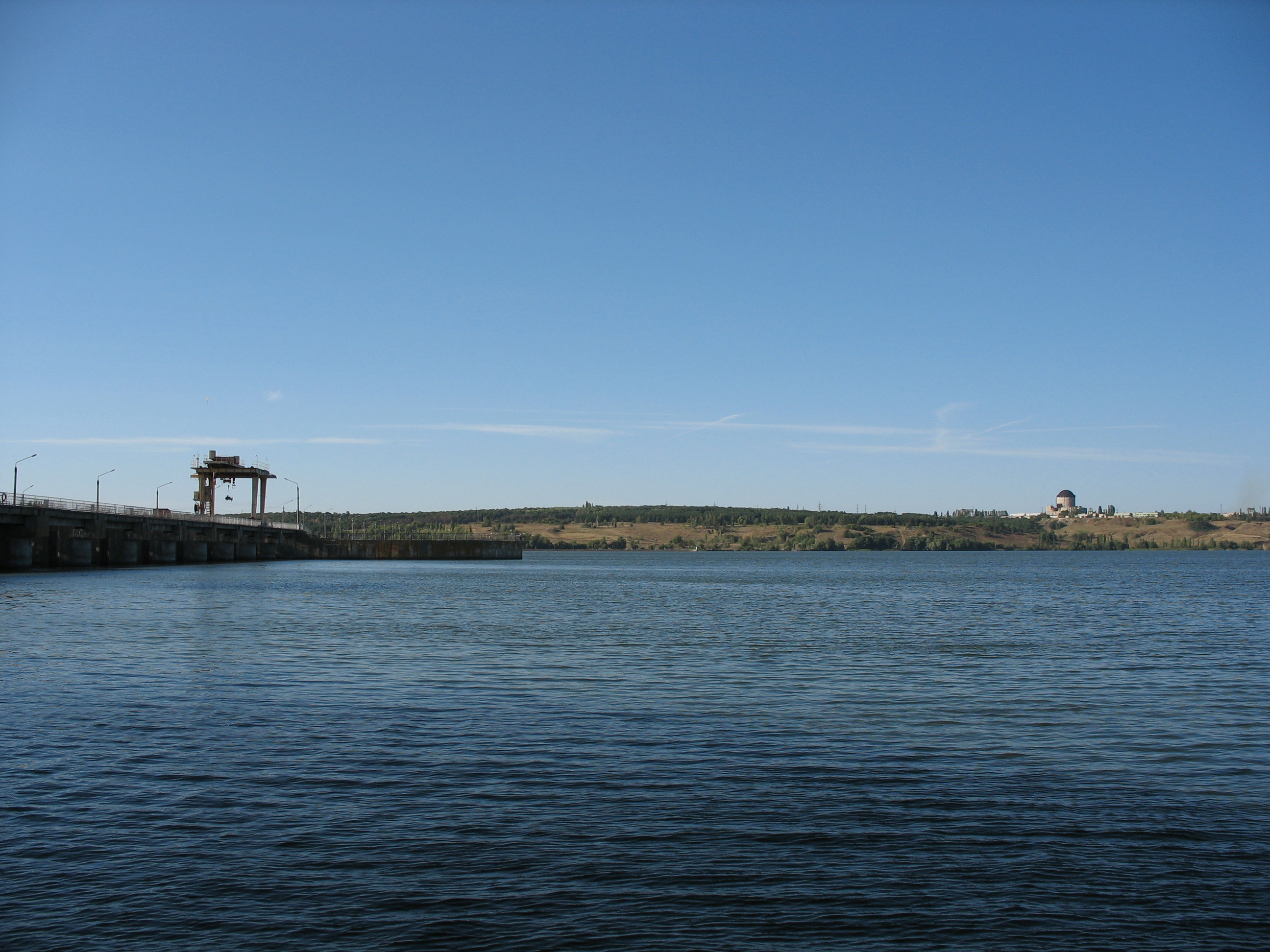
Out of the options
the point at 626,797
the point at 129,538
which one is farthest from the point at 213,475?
the point at 626,797

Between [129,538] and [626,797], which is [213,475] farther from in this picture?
[626,797]

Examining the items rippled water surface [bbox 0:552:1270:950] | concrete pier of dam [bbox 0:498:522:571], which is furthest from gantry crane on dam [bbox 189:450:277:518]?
rippled water surface [bbox 0:552:1270:950]

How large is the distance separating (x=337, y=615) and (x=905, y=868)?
4653 cm

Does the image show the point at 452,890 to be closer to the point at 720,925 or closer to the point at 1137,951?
the point at 720,925

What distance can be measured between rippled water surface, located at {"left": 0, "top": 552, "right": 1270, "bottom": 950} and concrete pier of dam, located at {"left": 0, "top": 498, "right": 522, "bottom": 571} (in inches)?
2756

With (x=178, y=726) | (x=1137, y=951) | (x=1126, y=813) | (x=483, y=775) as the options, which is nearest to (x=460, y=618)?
(x=178, y=726)

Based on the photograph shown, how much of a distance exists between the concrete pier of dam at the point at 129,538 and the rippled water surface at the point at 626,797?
70.0 meters

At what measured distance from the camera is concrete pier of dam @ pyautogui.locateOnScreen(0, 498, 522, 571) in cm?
9688

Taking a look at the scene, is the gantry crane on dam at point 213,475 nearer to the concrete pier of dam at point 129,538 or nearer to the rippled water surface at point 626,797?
the concrete pier of dam at point 129,538

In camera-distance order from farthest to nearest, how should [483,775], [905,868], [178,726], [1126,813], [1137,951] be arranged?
[178,726]
[483,775]
[1126,813]
[905,868]
[1137,951]

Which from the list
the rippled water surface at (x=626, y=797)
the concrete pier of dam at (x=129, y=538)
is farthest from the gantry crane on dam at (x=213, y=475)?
the rippled water surface at (x=626, y=797)

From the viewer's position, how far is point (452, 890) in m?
12.1

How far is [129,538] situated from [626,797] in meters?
120

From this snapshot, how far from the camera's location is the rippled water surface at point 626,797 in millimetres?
11469
